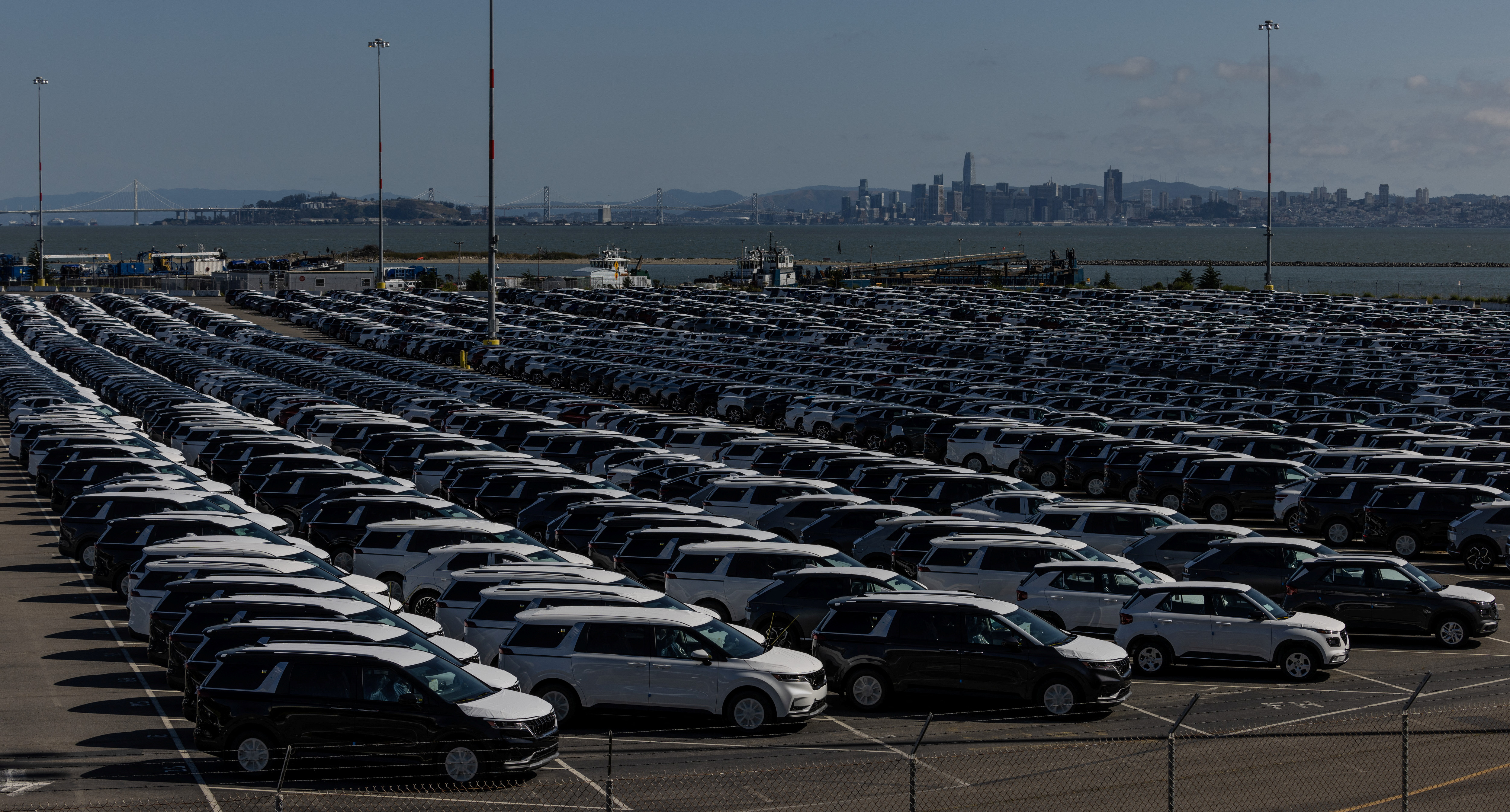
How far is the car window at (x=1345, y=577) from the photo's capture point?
66.4ft

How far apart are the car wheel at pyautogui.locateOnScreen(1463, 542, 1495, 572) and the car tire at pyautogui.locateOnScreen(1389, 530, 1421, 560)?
0.96m

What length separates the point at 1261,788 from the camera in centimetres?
1300

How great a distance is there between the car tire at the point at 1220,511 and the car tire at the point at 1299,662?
1150 cm

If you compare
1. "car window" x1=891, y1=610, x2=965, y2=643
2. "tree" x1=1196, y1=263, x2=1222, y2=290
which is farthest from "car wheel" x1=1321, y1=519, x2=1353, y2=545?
"tree" x1=1196, y1=263, x2=1222, y2=290

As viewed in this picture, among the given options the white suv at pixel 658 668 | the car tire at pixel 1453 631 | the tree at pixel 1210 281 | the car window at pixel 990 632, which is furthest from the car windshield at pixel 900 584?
the tree at pixel 1210 281

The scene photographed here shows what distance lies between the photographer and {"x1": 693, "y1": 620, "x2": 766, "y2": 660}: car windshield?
15609mm

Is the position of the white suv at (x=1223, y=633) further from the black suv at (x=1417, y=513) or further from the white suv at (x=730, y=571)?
the black suv at (x=1417, y=513)

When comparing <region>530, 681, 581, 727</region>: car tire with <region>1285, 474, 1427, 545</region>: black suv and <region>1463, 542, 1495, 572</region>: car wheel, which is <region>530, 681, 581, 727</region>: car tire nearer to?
<region>1285, 474, 1427, 545</region>: black suv

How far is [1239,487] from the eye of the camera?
29172mm

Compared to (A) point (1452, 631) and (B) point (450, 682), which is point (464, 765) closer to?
(B) point (450, 682)

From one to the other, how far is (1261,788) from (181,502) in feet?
Result: 59.2

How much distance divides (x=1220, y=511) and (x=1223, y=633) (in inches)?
461

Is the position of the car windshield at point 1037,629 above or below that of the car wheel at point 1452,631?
above

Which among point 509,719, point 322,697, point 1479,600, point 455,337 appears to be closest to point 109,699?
point 322,697
